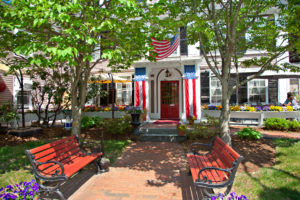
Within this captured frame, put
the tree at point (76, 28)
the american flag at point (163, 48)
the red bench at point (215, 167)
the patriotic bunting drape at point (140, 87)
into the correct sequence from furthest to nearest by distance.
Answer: the patriotic bunting drape at point (140, 87), the american flag at point (163, 48), the tree at point (76, 28), the red bench at point (215, 167)

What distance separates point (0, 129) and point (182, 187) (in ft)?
29.4

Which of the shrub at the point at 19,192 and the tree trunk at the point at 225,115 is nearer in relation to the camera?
the shrub at the point at 19,192

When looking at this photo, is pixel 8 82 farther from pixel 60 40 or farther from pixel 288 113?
pixel 288 113

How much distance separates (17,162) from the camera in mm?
5000

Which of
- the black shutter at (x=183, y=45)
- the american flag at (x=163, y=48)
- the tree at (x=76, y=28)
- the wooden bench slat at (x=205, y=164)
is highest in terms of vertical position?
the black shutter at (x=183, y=45)

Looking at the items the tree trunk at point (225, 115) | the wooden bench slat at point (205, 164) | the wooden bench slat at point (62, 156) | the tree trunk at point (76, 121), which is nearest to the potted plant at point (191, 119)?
the tree trunk at point (225, 115)

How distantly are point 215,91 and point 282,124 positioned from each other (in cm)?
505

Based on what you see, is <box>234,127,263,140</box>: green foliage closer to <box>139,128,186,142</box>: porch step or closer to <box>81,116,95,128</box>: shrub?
<box>139,128,186,142</box>: porch step

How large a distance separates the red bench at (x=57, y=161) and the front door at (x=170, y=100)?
7.34m

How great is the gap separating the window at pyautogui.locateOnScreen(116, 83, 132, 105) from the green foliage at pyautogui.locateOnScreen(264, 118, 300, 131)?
896 centimetres

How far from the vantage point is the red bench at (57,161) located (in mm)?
3141

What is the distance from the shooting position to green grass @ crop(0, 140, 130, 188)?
407 centimetres

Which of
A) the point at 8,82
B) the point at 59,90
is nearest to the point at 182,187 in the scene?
the point at 59,90

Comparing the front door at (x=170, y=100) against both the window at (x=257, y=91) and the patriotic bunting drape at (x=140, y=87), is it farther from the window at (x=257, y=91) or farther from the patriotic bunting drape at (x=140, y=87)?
the window at (x=257, y=91)
